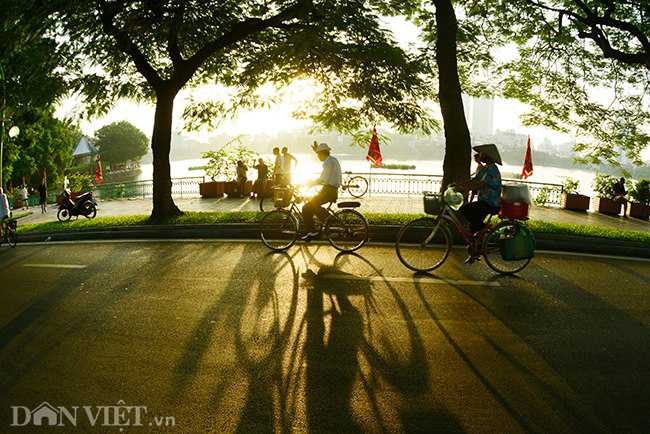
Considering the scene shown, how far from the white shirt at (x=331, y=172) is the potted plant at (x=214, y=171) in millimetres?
14034

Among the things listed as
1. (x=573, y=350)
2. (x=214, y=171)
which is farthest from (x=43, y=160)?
(x=573, y=350)

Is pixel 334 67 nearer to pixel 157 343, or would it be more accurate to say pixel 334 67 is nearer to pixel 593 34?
pixel 593 34

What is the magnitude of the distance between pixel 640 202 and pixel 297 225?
53.5 feet

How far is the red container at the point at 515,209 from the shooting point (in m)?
7.20

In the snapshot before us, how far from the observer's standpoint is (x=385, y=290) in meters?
6.63

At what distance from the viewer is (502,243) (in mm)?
7184

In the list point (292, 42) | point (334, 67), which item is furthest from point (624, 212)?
point (292, 42)

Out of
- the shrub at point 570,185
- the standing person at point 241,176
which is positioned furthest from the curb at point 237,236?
the shrub at point 570,185

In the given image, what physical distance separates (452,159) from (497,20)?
6.58m

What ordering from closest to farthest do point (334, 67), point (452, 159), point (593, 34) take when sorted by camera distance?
point (452, 159) → point (334, 67) → point (593, 34)

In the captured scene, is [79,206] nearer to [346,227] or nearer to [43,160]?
[346,227]

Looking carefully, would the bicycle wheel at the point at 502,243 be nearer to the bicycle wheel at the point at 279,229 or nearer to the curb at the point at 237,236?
the curb at the point at 237,236

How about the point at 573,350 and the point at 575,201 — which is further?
→ the point at 575,201

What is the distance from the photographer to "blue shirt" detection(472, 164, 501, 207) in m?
7.24
